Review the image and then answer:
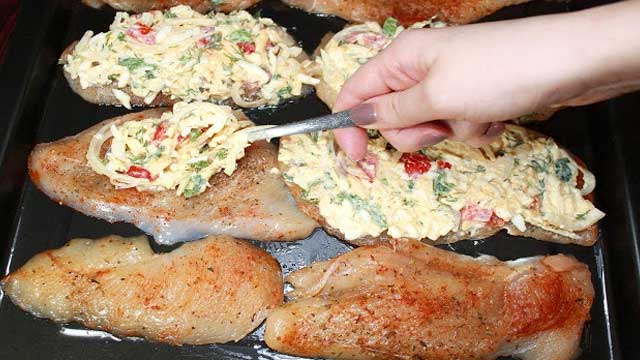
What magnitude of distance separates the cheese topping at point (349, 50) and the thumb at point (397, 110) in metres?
0.82

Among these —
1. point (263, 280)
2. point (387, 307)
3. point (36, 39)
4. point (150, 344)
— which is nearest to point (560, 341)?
point (387, 307)

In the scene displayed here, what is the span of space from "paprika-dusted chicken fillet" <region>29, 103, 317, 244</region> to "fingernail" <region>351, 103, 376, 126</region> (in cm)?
77

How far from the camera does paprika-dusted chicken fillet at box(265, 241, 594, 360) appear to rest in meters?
3.01

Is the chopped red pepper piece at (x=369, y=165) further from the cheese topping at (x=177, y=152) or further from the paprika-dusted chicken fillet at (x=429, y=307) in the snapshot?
the cheese topping at (x=177, y=152)

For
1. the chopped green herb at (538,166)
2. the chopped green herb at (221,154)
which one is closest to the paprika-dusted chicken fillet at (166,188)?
the chopped green herb at (221,154)

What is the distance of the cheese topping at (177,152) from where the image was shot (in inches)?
130

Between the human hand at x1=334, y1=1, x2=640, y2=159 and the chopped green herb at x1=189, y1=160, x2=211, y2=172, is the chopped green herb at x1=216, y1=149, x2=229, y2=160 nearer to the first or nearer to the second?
the chopped green herb at x1=189, y1=160, x2=211, y2=172

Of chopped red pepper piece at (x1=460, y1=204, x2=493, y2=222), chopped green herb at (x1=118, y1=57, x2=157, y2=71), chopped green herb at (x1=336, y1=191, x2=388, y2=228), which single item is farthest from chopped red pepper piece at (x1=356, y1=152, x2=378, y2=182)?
chopped green herb at (x1=118, y1=57, x2=157, y2=71)

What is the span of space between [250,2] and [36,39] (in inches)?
49.3

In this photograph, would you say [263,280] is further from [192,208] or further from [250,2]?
[250,2]

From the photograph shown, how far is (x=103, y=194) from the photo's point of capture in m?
3.32

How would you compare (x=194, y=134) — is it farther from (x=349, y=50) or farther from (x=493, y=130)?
(x=493, y=130)

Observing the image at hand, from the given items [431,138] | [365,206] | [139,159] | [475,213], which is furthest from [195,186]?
[475,213]

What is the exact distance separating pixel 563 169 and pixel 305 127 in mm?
1478
